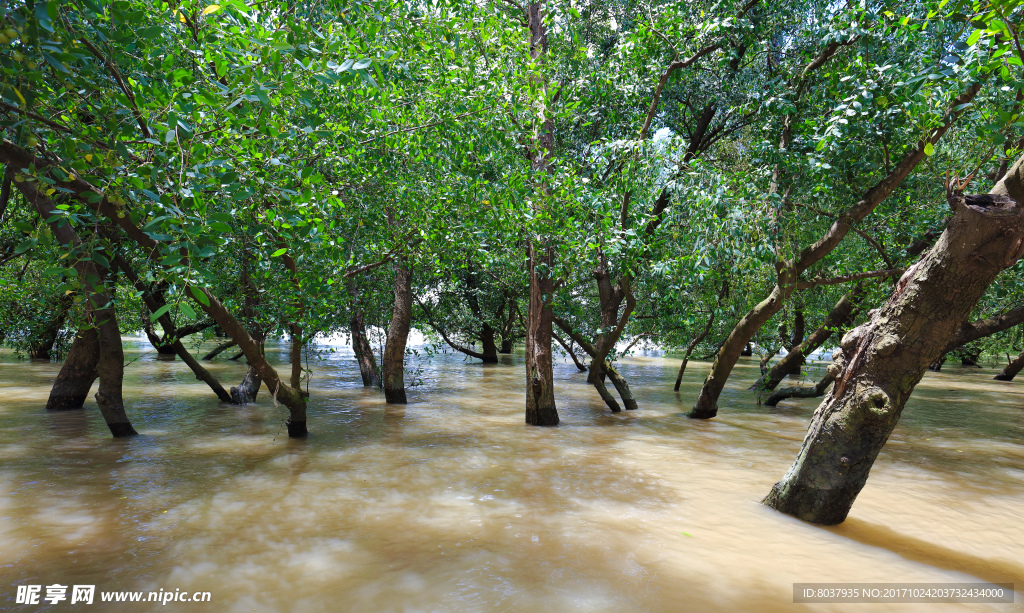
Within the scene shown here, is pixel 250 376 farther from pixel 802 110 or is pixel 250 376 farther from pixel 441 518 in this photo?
pixel 802 110

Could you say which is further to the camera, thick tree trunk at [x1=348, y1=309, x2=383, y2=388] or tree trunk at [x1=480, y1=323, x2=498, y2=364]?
tree trunk at [x1=480, y1=323, x2=498, y2=364]

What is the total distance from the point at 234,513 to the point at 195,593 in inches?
71.8

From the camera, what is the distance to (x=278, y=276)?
8836mm

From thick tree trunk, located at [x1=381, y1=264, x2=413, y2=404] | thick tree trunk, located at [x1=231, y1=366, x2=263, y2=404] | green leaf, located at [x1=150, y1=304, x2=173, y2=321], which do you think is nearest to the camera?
green leaf, located at [x1=150, y1=304, x2=173, y2=321]

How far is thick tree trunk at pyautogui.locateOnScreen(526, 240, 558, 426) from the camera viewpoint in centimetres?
1105

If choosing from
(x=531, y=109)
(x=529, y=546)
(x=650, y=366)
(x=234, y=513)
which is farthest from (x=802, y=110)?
(x=650, y=366)

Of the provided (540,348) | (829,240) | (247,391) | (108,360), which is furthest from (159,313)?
(247,391)

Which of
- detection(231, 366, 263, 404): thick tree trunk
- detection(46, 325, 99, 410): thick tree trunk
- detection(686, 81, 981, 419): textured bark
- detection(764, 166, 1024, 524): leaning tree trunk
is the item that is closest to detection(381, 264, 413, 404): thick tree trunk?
detection(231, 366, 263, 404): thick tree trunk

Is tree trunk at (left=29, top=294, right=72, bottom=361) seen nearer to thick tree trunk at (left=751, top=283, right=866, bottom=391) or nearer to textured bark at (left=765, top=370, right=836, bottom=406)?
thick tree trunk at (left=751, top=283, right=866, bottom=391)

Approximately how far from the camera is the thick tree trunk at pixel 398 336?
13.5 metres

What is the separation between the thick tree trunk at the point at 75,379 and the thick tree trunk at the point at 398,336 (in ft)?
19.2

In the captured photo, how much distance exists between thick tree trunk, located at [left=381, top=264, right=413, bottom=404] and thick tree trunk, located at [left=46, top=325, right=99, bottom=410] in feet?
19.2

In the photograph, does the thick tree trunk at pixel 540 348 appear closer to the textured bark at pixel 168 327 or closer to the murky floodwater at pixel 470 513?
the murky floodwater at pixel 470 513

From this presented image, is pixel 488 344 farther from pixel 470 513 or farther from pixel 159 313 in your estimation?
pixel 159 313
